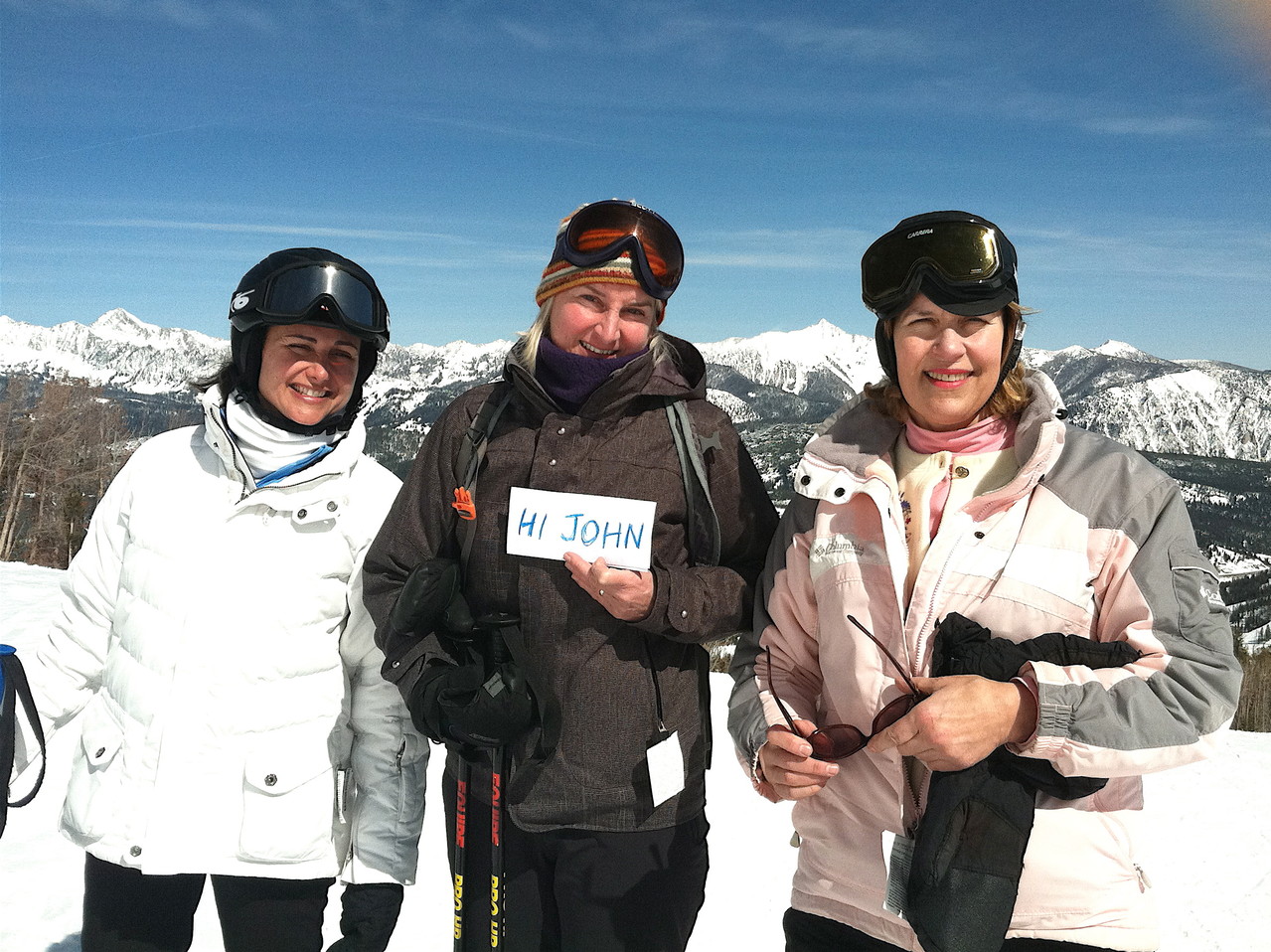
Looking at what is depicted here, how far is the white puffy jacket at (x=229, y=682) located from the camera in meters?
2.60

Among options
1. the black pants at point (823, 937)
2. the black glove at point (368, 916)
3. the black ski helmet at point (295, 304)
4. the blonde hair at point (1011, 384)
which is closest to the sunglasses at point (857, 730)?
the black pants at point (823, 937)

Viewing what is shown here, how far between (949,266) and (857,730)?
1.17 m

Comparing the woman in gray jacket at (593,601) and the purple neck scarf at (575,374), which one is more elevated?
the purple neck scarf at (575,374)

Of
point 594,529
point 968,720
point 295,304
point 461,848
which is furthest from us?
point 295,304

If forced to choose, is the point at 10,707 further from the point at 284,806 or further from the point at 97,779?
the point at 284,806

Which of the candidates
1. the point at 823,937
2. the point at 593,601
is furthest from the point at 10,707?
the point at 823,937

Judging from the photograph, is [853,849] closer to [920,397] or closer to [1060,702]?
[1060,702]

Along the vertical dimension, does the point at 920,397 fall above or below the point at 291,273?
below

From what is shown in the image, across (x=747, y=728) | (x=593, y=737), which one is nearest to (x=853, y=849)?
(x=747, y=728)

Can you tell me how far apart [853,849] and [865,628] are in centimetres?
58

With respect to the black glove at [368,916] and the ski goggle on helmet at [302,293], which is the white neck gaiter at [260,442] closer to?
the ski goggle on helmet at [302,293]

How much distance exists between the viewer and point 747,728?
2340mm

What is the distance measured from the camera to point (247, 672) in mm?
2639

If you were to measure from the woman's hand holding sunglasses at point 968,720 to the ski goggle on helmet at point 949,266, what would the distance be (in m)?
0.92
